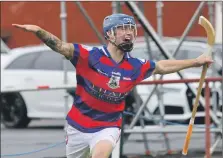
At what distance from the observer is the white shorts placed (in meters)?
7.62

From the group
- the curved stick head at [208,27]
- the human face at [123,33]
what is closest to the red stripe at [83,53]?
the human face at [123,33]

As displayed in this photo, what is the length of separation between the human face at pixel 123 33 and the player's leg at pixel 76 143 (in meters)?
0.83

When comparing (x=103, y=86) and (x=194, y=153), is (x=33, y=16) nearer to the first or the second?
(x=194, y=153)

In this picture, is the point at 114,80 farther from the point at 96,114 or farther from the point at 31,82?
the point at 31,82

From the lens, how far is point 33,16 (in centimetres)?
1652

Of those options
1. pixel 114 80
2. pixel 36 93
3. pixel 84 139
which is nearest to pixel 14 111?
Answer: pixel 36 93

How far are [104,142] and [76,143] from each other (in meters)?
0.33

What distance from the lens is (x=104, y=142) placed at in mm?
7520

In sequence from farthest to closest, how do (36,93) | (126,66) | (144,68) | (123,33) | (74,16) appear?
(74,16)
(36,93)
(144,68)
(126,66)
(123,33)

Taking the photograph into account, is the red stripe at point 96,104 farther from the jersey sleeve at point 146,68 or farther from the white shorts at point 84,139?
the jersey sleeve at point 146,68

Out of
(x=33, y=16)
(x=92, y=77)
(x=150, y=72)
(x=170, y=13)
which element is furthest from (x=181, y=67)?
(x=170, y=13)

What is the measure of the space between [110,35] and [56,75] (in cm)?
939

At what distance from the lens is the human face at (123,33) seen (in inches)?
299

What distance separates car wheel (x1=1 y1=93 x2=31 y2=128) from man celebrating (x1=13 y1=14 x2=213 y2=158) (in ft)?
31.8
